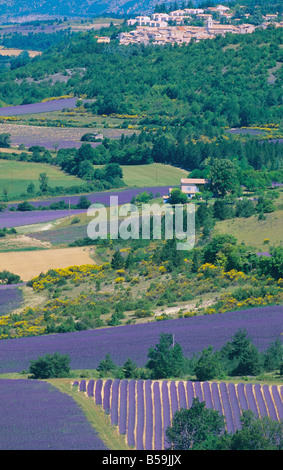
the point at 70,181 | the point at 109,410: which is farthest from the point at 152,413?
the point at 70,181

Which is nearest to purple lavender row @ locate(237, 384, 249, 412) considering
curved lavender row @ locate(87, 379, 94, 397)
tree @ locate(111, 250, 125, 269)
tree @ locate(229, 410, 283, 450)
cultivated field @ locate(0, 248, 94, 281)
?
tree @ locate(229, 410, 283, 450)

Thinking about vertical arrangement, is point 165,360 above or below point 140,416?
above

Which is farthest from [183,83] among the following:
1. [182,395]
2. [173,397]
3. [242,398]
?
[242,398]

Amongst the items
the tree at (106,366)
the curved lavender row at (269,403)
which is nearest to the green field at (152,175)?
the tree at (106,366)

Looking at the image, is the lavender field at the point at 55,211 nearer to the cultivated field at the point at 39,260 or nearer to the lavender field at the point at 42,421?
the cultivated field at the point at 39,260

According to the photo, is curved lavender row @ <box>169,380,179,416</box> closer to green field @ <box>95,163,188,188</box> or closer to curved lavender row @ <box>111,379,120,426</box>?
curved lavender row @ <box>111,379,120,426</box>

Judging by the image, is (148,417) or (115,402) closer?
(148,417)

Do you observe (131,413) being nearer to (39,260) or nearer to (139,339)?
(139,339)
